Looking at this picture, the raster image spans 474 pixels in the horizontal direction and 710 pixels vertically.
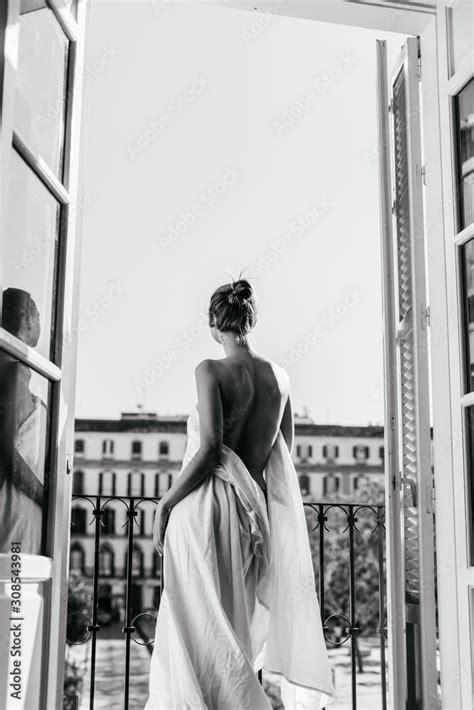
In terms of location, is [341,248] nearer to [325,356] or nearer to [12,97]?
[325,356]

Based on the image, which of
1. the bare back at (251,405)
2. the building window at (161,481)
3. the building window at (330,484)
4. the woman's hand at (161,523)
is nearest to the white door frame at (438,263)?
the bare back at (251,405)

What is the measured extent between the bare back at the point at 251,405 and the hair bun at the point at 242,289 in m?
0.21

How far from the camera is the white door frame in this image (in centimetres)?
249

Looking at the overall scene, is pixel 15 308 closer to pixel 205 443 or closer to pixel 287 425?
pixel 205 443

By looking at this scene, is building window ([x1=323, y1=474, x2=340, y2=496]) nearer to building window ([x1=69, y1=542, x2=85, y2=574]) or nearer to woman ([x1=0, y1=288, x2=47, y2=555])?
building window ([x1=69, y1=542, x2=85, y2=574])

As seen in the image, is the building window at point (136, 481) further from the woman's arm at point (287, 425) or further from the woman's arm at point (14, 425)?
the woman's arm at point (14, 425)

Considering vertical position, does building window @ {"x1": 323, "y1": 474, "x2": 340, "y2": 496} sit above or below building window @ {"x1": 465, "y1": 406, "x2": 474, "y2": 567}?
above

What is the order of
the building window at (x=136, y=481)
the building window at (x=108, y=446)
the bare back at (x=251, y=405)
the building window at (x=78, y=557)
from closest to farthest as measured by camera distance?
the bare back at (x=251, y=405), the building window at (x=78, y=557), the building window at (x=108, y=446), the building window at (x=136, y=481)

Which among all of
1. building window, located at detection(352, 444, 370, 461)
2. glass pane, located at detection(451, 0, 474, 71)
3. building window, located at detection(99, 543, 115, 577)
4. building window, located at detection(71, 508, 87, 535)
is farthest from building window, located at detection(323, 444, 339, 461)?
glass pane, located at detection(451, 0, 474, 71)

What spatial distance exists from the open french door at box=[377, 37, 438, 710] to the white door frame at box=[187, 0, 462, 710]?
4 centimetres

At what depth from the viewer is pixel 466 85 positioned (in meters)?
2.66

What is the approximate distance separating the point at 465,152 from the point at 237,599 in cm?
167

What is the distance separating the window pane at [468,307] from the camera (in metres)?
2.55

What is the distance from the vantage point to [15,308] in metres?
2.04
